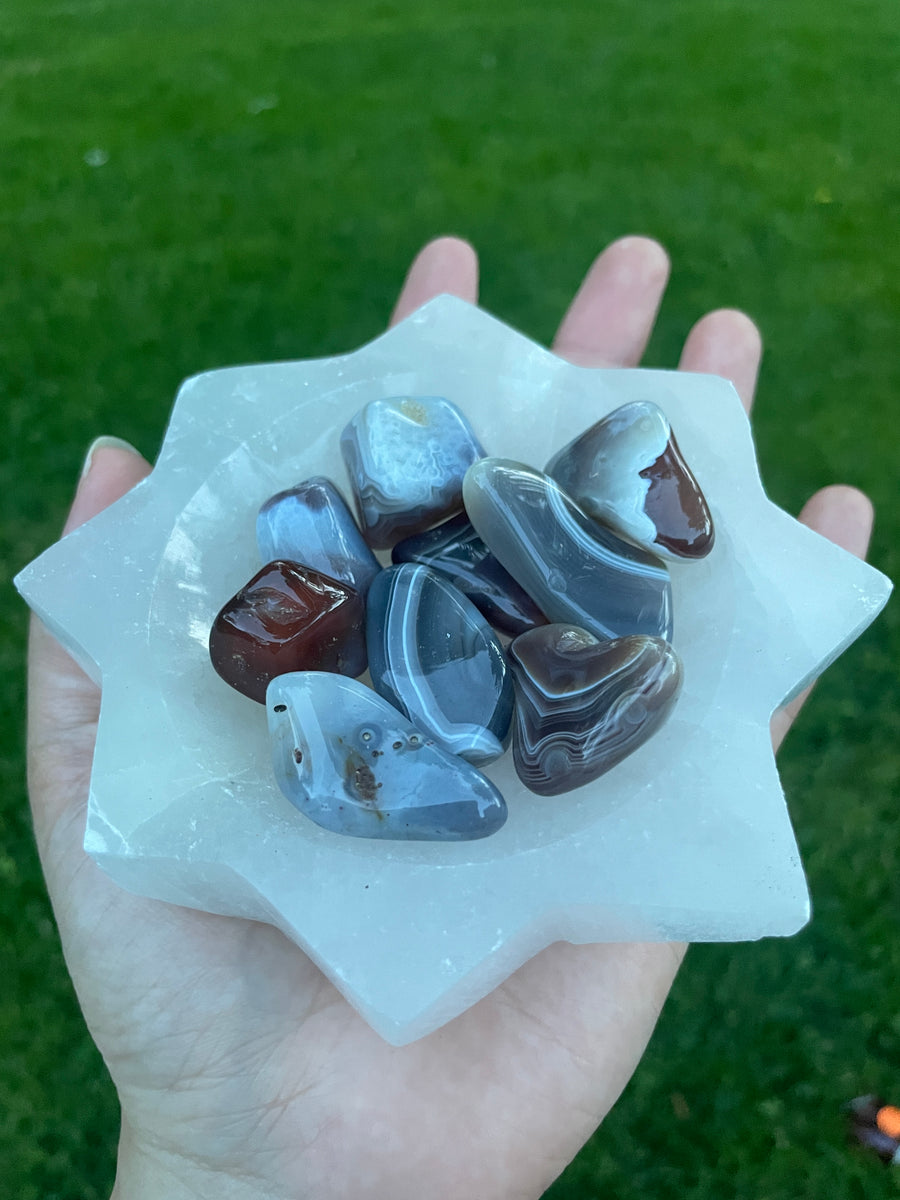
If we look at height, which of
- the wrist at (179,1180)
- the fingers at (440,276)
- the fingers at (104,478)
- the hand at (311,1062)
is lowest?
the wrist at (179,1180)

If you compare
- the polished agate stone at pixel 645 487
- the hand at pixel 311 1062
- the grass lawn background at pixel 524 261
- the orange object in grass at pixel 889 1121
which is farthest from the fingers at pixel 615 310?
the orange object in grass at pixel 889 1121

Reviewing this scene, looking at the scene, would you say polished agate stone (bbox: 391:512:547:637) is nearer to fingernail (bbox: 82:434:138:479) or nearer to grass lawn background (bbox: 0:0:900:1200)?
fingernail (bbox: 82:434:138:479)

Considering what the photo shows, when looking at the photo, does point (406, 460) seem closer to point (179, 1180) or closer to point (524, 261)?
point (179, 1180)

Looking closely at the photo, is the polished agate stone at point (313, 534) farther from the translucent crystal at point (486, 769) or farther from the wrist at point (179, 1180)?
the wrist at point (179, 1180)

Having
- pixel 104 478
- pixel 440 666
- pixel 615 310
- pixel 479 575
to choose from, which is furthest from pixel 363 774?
pixel 615 310

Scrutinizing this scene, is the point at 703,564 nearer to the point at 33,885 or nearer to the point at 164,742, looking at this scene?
the point at 164,742

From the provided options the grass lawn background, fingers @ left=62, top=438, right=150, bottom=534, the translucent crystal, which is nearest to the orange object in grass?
the grass lawn background
